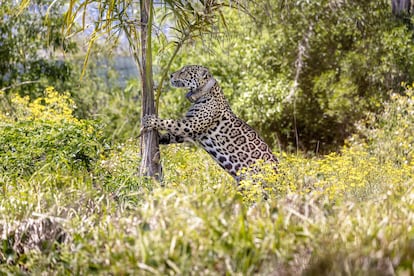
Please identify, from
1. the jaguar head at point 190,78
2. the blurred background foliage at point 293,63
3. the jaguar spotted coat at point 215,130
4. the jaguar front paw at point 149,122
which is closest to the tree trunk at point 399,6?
the blurred background foliage at point 293,63

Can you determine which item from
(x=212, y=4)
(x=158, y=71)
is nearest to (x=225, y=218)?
(x=212, y=4)

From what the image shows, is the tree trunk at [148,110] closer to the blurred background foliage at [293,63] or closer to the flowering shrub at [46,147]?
the flowering shrub at [46,147]

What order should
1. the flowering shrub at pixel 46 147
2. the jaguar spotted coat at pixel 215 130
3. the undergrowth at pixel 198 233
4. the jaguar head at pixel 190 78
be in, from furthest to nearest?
the jaguar head at pixel 190 78 < the jaguar spotted coat at pixel 215 130 < the flowering shrub at pixel 46 147 < the undergrowth at pixel 198 233

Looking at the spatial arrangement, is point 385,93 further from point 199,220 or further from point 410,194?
point 199,220

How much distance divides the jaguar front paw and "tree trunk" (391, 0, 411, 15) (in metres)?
8.47

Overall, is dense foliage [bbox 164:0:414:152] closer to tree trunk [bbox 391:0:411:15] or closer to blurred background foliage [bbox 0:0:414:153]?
blurred background foliage [bbox 0:0:414:153]

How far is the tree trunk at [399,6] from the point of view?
1462 centimetres

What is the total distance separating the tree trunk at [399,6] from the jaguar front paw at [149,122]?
847 cm

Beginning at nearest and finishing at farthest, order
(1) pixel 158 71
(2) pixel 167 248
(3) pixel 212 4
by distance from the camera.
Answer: (2) pixel 167 248
(3) pixel 212 4
(1) pixel 158 71

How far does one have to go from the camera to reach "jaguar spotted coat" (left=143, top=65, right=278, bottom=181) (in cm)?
809

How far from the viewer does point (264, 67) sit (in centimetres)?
1547

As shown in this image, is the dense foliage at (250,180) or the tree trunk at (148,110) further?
the tree trunk at (148,110)

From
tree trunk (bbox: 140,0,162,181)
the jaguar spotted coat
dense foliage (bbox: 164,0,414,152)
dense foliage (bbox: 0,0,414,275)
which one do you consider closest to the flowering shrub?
dense foliage (bbox: 0,0,414,275)

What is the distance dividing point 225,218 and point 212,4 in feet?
13.6
